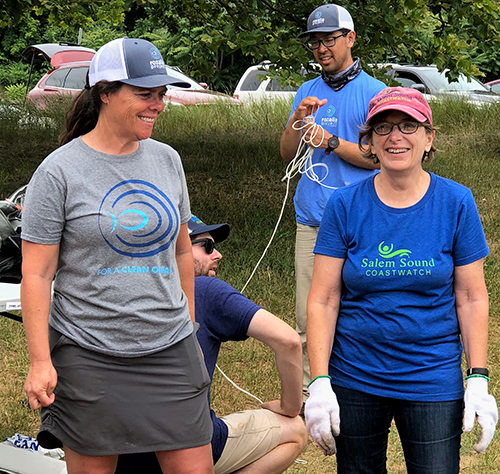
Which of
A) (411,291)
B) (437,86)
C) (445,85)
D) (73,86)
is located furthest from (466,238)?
(73,86)

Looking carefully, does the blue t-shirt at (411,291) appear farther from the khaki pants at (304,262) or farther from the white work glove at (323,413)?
the khaki pants at (304,262)

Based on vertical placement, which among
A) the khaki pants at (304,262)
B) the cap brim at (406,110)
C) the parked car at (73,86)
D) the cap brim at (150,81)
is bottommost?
the parked car at (73,86)

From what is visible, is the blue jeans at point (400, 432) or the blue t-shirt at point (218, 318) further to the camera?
the blue t-shirt at point (218, 318)

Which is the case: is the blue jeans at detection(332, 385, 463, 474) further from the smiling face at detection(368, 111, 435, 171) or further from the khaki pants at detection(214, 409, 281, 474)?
the smiling face at detection(368, 111, 435, 171)

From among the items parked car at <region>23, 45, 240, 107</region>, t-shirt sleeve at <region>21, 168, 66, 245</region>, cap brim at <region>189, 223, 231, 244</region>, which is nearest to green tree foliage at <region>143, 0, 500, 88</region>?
cap brim at <region>189, 223, 231, 244</region>

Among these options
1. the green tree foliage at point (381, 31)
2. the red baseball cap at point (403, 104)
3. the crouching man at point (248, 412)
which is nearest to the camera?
the red baseball cap at point (403, 104)

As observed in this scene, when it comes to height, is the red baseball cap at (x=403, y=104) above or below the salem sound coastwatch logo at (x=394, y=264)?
above

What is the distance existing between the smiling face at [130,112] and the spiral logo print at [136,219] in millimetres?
163

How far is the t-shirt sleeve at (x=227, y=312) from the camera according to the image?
2.83 meters

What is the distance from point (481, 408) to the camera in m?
2.41

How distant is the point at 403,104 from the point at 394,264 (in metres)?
0.51

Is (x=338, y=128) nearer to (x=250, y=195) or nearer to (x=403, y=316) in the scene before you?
(x=403, y=316)

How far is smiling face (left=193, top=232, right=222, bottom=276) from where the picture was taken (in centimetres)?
317

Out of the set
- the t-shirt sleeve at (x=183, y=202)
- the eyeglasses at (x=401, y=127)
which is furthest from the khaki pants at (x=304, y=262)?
the eyeglasses at (x=401, y=127)
